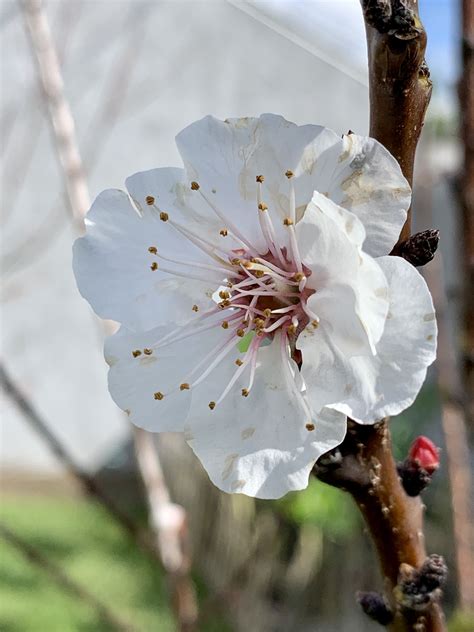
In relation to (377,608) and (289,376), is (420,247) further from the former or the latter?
(377,608)

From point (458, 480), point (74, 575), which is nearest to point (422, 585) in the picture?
point (458, 480)

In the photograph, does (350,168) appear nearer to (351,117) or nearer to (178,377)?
(178,377)

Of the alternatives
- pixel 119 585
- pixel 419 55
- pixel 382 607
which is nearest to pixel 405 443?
pixel 119 585

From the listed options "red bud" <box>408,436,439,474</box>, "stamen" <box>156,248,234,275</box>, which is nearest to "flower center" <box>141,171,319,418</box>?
"stamen" <box>156,248,234,275</box>

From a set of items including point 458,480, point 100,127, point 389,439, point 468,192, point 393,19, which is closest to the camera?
point 393,19

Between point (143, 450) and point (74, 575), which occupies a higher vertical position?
point (143, 450)

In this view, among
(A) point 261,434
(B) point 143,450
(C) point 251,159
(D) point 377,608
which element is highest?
(C) point 251,159
